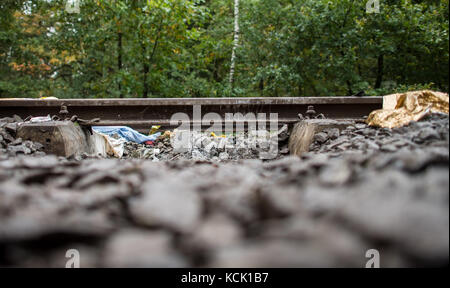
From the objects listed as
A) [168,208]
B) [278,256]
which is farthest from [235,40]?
[278,256]

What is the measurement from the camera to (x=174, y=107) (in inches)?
162

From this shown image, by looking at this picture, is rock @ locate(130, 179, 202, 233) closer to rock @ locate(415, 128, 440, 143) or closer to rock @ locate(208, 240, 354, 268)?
rock @ locate(208, 240, 354, 268)

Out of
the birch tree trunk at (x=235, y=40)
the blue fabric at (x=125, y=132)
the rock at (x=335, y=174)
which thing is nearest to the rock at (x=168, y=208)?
the rock at (x=335, y=174)

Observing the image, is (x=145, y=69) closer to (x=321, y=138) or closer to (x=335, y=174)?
(x=321, y=138)

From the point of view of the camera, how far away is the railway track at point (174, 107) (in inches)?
158

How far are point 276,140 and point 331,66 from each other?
6.05 m

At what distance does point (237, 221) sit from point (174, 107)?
127 inches

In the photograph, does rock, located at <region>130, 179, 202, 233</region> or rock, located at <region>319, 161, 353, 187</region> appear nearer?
rock, located at <region>130, 179, 202, 233</region>

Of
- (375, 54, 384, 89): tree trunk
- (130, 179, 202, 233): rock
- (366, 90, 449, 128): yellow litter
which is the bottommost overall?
(130, 179, 202, 233): rock

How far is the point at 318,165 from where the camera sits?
155 centimetres

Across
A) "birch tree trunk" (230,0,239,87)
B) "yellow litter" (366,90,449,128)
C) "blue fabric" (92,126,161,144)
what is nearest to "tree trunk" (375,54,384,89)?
Result: "birch tree trunk" (230,0,239,87)

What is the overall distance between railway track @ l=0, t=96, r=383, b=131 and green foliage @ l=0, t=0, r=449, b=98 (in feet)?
15.2

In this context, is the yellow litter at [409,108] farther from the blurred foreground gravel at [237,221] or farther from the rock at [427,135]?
the blurred foreground gravel at [237,221]

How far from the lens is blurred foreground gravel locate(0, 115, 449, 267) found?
864 mm
